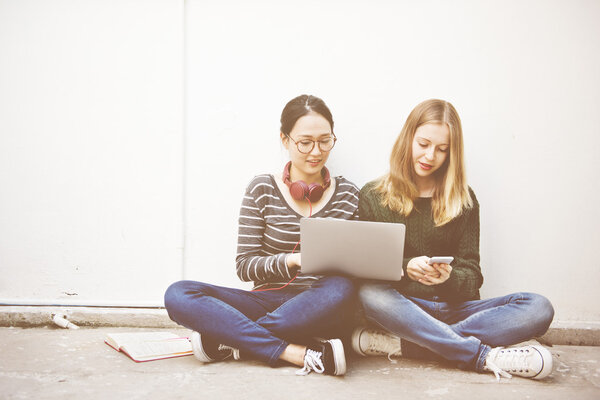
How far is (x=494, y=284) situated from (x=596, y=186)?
78 cm

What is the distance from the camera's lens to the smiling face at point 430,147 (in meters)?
2.17

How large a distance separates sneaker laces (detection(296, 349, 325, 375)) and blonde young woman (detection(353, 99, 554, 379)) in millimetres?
348

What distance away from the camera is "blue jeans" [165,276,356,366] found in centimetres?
194

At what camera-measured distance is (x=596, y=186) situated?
2547 mm

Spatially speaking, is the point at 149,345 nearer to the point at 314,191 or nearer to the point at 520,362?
the point at 314,191

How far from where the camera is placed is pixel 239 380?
185 cm

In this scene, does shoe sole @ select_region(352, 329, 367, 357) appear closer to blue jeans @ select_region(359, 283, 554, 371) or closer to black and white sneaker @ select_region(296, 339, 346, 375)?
blue jeans @ select_region(359, 283, 554, 371)

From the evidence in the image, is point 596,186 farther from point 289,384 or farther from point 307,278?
point 289,384

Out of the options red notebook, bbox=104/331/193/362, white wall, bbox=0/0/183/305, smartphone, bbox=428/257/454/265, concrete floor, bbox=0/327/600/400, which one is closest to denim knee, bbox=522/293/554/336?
concrete floor, bbox=0/327/600/400

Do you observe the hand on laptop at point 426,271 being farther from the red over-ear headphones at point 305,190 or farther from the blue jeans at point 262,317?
the red over-ear headphones at point 305,190

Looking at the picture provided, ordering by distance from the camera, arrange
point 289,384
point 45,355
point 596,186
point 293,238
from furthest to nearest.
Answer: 1. point 596,186
2. point 293,238
3. point 45,355
4. point 289,384

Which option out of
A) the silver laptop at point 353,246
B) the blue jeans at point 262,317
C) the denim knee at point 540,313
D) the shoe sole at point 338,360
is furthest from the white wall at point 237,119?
the shoe sole at point 338,360

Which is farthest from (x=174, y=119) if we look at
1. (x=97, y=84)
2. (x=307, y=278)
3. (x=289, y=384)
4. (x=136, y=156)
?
(x=289, y=384)

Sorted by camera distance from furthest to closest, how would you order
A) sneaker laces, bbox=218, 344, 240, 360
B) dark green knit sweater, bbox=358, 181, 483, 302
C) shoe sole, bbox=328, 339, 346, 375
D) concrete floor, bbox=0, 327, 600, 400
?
1. dark green knit sweater, bbox=358, 181, 483, 302
2. sneaker laces, bbox=218, 344, 240, 360
3. shoe sole, bbox=328, 339, 346, 375
4. concrete floor, bbox=0, 327, 600, 400
